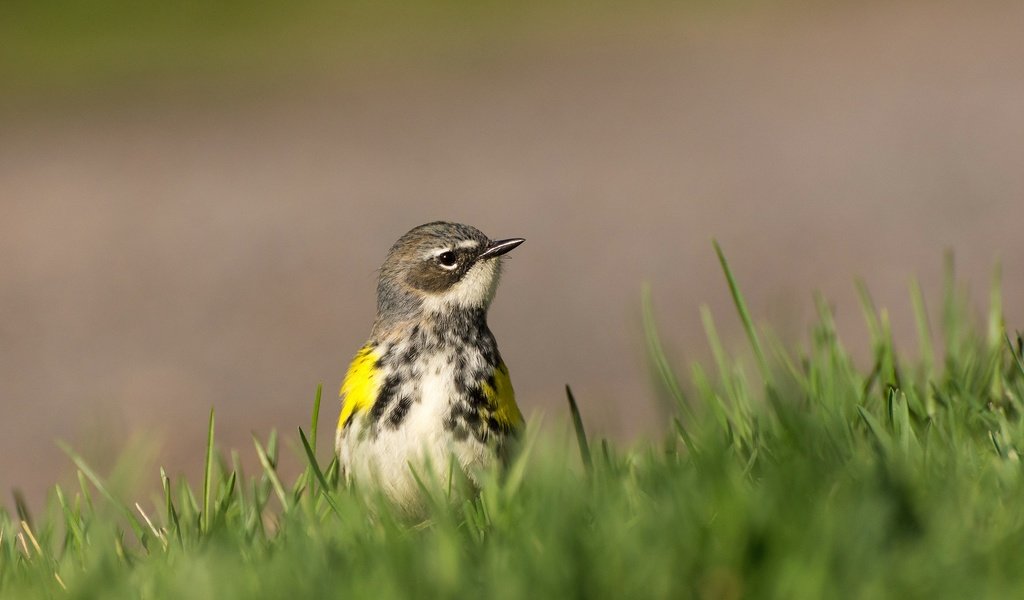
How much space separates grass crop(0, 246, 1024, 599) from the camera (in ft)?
9.64

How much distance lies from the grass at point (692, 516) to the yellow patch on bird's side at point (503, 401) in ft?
1.22

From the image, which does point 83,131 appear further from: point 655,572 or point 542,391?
point 655,572

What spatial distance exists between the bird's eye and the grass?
3.59 feet

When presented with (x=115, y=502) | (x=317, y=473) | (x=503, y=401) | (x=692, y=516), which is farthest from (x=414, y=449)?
(x=692, y=516)

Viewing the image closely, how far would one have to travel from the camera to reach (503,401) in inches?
187

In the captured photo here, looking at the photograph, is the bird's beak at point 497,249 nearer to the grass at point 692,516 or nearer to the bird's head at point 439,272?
the bird's head at point 439,272

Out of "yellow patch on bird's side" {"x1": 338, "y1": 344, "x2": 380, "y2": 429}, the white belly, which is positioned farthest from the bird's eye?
the white belly

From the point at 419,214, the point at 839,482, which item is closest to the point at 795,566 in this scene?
the point at 839,482

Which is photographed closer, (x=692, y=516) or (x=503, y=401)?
(x=692, y=516)

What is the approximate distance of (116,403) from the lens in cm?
944

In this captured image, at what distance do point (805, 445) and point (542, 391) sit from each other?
5458mm

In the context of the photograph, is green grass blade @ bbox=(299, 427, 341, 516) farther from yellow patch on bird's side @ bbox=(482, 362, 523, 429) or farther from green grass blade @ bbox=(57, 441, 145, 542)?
yellow patch on bird's side @ bbox=(482, 362, 523, 429)

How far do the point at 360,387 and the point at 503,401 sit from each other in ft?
1.58

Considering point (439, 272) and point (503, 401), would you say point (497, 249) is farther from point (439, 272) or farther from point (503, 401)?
point (503, 401)
